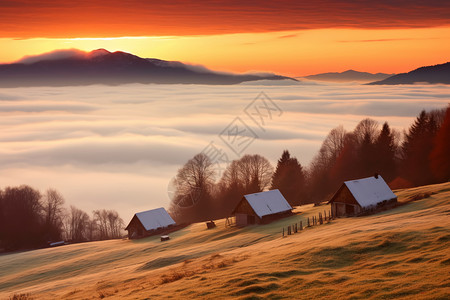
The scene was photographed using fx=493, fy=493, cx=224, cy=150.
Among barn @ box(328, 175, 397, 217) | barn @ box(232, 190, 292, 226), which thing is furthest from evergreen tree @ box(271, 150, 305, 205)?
barn @ box(328, 175, 397, 217)

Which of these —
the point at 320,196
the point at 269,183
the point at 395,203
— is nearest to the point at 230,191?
the point at 269,183

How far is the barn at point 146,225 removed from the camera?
276ft

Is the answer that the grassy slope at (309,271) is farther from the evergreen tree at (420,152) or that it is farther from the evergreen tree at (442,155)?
the evergreen tree at (420,152)

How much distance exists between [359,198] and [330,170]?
2148 inches

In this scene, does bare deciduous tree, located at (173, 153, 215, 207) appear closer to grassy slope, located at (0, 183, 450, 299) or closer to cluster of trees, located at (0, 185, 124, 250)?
cluster of trees, located at (0, 185, 124, 250)

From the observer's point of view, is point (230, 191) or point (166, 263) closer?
point (166, 263)

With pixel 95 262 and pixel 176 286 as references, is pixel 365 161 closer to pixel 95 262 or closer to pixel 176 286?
pixel 95 262

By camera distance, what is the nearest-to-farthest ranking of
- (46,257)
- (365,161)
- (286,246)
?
(286,246) → (46,257) → (365,161)

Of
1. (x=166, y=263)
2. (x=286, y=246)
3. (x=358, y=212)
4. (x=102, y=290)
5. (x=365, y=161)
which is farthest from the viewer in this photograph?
(x=365, y=161)

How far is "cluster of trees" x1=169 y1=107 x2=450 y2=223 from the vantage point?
97.1 m

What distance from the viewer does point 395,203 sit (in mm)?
65312

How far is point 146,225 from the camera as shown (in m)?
84.4

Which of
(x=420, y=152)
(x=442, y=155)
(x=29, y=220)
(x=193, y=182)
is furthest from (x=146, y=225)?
(x=420, y=152)

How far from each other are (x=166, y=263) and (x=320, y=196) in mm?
66689
